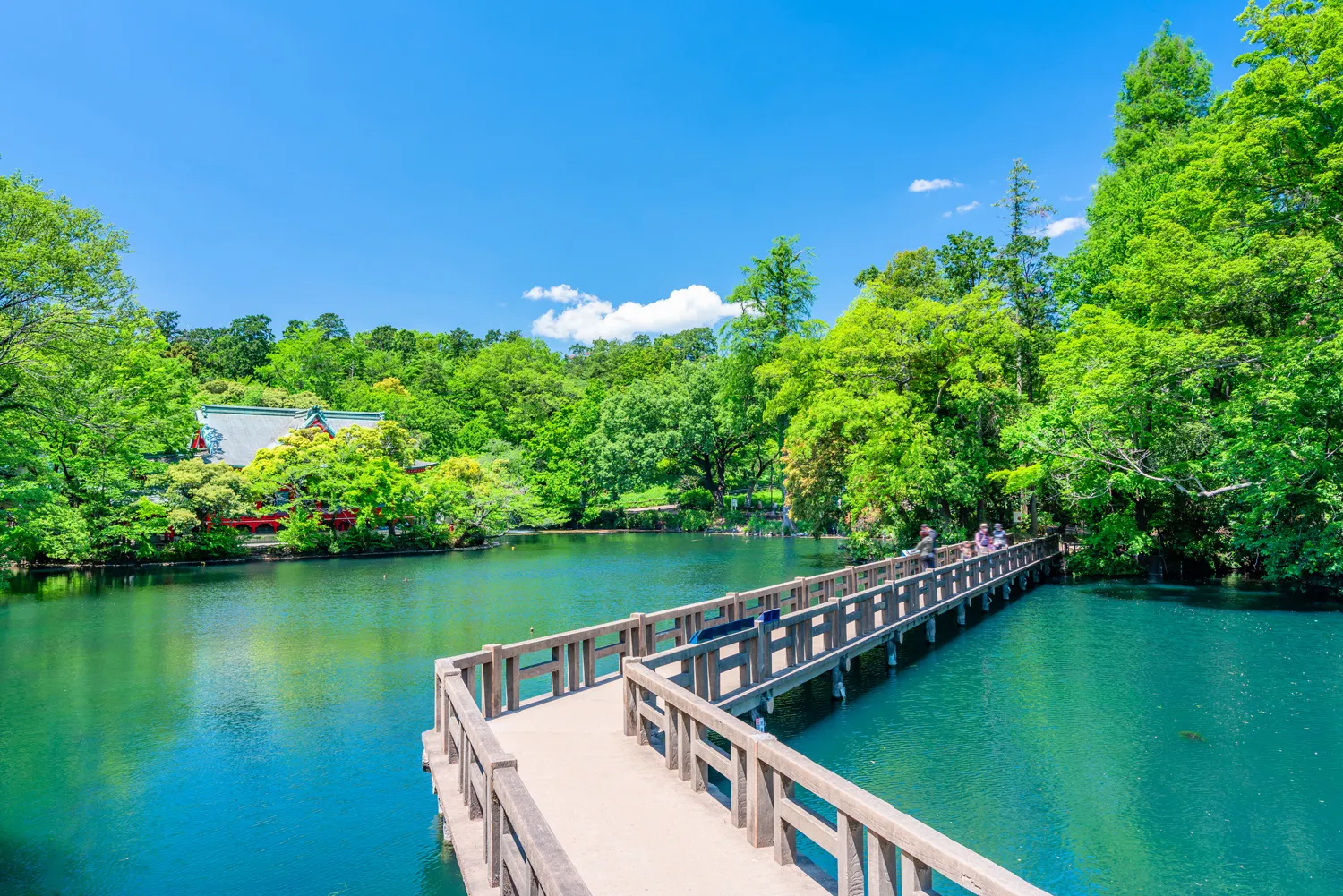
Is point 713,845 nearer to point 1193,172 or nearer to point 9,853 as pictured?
point 9,853

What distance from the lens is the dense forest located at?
61.5 ft

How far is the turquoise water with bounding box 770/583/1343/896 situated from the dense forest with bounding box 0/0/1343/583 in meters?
5.55

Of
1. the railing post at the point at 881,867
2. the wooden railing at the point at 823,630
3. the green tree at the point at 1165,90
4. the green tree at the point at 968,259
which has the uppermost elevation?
the green tree at the point at 1165,90

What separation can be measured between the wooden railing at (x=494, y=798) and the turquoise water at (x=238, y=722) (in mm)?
1266

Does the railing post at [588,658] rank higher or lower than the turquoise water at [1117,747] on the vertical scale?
higher

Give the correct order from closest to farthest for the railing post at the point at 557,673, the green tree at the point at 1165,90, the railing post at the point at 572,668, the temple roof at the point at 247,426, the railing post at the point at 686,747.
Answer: the railing post at the point at 686,747
the railing post at the point at 557,673
the railing post at the point at 572,668
the green tree at the point at 1165,90
the temple roof at the point at 247,426

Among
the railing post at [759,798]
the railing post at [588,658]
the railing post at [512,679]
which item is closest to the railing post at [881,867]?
the railing post at [759,798]

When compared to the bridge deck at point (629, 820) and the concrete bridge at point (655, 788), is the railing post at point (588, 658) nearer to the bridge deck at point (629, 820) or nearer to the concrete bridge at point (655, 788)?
the concrete bridge at point (655, 788)

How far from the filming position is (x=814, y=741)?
34.9 ft

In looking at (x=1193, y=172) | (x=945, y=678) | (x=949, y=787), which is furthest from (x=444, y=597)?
(x=1193, y=172)

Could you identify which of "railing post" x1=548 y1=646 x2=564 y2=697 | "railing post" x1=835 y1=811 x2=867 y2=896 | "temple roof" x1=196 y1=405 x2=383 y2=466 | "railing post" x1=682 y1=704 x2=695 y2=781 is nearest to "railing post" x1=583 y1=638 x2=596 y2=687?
"railing post" x1=548 y1=646 x2=564 y2=697

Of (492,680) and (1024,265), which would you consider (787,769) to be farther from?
(1024,265)

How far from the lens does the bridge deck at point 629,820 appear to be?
15.3ft

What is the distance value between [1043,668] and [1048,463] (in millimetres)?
10110
